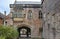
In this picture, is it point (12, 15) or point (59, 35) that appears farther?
point (12, 15)

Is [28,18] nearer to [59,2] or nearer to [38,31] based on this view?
[38,31]

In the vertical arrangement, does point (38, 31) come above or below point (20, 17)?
below

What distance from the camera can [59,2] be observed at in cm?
1252

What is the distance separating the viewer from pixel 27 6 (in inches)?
1084

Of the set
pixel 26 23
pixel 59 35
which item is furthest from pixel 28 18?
pixel 59 35

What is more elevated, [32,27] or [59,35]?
[59,35]

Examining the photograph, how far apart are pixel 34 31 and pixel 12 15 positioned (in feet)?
12.4

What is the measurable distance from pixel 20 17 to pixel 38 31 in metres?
3.17

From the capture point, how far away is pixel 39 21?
1079 inches

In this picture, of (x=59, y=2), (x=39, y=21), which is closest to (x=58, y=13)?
(x=59, y=2)

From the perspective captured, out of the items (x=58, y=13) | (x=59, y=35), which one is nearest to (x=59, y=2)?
(x=58, y=13)

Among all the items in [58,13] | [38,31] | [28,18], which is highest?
[58,13]

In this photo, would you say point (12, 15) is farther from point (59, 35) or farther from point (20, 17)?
point (59, 35)

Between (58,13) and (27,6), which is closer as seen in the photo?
(58,13)
